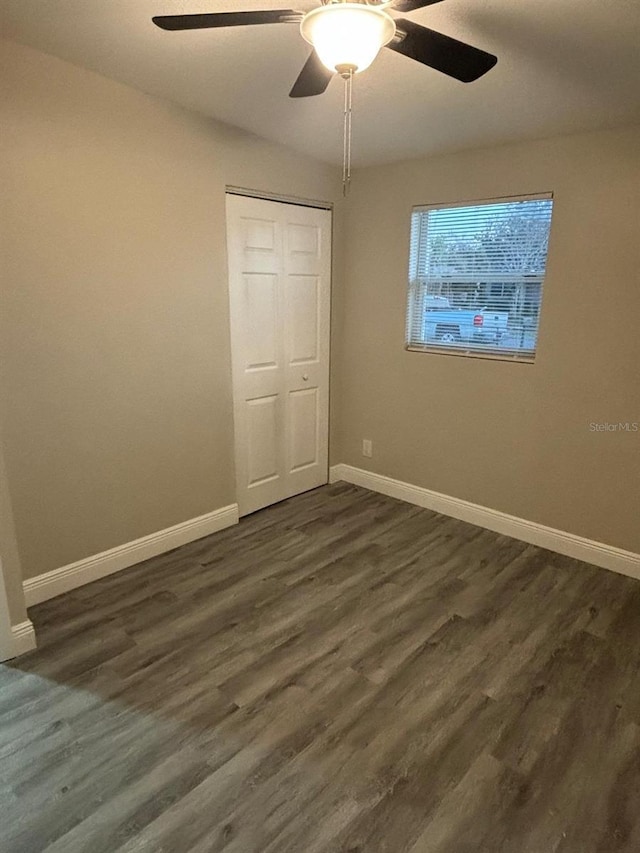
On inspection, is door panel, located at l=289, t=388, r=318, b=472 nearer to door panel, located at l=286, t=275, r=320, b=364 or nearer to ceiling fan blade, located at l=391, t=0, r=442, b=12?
door panel, located at l=286, t=275, r=320, b=364

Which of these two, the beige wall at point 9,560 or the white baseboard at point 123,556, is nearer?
the beige wall at point 9,560

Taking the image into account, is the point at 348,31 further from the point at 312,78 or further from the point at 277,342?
the point at 277,342

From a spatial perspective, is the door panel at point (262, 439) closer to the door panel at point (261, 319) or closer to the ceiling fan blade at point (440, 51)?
the door panel at point (261, 319)

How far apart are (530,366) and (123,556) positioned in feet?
8.37

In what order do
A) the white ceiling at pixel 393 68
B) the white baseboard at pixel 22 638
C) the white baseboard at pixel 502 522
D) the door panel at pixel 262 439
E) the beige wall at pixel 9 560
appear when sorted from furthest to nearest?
the door panel at pixel 262 439, the white baseboard at pixel 502 522, the white baseboard at pixel 22 638, the beige wall at pixel 9 560, the white ceiling at pixel 393 68

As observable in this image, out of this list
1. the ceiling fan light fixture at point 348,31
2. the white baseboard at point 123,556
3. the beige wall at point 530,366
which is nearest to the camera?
the ceiling fan light fixture at point 348,31

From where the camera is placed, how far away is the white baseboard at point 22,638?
2.17 meters

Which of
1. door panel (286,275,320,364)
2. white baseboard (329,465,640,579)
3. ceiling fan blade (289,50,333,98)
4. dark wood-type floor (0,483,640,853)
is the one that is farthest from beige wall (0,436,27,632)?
white baseboard (329,465,640,579)

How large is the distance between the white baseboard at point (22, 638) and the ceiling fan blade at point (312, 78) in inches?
91.6

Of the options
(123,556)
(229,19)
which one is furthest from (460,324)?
(123,556)

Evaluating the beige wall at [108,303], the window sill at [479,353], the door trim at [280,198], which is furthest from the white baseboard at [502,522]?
the door trim at [280,198]

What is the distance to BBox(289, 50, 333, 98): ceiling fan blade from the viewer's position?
1.56 meters

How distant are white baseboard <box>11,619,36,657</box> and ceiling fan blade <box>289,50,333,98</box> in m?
2.33
